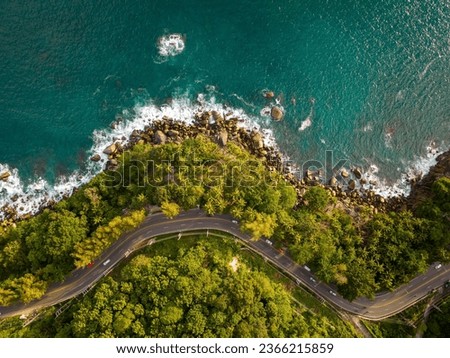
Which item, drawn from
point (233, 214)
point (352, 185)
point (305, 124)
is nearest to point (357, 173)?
point (352, 185)

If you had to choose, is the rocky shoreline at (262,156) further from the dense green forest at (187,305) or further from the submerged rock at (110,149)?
the dense green forest at (187,305)

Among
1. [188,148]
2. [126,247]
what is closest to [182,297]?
[126,247]

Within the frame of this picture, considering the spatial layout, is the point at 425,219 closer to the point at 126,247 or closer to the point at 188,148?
the point at 188,148

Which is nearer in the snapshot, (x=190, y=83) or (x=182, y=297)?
(x=182, y=297)

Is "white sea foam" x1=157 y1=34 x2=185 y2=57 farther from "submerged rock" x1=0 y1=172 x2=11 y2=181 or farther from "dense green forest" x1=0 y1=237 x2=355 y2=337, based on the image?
"dense green forest" x1=0 y1=237 x2=355 y2=337

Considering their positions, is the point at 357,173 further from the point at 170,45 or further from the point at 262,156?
the point at 170,45

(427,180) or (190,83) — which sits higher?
(190,83)
